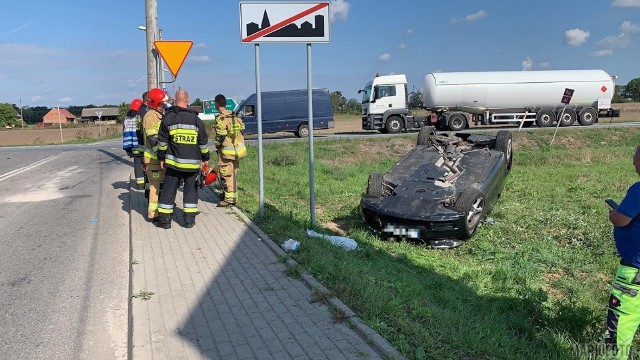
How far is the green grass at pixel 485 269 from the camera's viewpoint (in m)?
3.45

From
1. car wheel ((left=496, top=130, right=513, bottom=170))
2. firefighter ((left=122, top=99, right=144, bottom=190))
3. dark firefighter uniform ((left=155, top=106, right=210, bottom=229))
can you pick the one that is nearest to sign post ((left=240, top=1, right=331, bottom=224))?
dark firefighter uniform ((left=155, top=106, right=210, bottom=229))

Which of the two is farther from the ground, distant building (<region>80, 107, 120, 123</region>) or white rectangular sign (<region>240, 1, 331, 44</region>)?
distant building (<region>80, 107, 120, 123</region>)

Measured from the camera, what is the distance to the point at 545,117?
27.7 meters

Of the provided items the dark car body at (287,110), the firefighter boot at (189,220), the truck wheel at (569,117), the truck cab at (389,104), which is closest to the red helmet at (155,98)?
the firefighter boot at (189,220)

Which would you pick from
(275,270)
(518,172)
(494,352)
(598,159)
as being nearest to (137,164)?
(275,270)

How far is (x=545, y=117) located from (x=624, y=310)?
2742 cm

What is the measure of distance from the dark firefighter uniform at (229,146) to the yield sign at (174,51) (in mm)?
2290

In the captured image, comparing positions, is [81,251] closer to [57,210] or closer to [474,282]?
[57,210]

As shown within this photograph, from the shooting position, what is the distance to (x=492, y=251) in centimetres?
644

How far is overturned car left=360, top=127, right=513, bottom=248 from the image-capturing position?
21.1 ft

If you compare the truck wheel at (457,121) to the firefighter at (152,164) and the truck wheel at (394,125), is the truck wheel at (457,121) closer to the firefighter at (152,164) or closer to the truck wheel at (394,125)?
the truck wheel at (394,125)

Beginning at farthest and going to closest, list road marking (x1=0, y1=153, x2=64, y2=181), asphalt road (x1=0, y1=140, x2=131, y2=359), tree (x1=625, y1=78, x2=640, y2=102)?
tree (x1=625, y1=78, x2=640, y2=102), road marking (x1=0, y1=153, x2=64, y2=181), asphalt road (x1=0, y1=140, x2=131, y2=359)

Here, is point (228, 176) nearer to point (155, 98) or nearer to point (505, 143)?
point (155, 98)

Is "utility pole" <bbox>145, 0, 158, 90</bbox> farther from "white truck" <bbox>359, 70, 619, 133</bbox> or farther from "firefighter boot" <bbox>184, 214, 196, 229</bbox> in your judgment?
"white truck" <bbox>359, 70, 619, 133</bbox>
